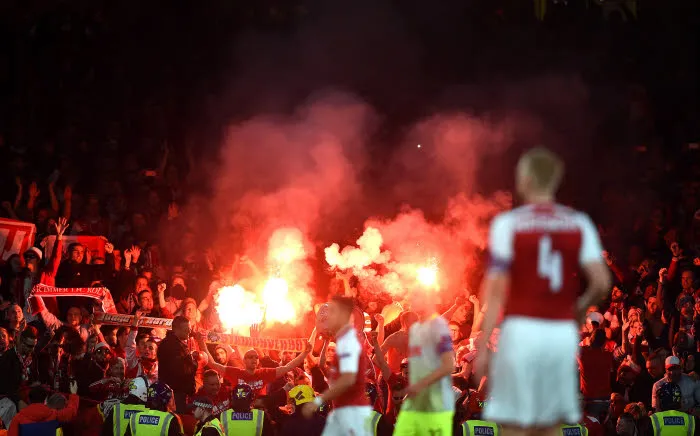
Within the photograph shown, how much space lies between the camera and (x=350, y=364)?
5.78 meters

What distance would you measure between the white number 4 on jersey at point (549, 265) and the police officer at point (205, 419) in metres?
3.77

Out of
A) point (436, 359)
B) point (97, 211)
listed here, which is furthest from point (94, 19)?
point (436, 359)

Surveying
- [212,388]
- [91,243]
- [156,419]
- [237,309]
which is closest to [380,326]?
[237,309]

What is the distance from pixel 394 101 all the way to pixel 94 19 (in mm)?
6234

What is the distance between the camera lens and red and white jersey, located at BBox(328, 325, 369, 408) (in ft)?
19.0

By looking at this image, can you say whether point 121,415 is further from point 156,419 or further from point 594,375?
point 594,375

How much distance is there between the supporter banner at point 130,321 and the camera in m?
10.7

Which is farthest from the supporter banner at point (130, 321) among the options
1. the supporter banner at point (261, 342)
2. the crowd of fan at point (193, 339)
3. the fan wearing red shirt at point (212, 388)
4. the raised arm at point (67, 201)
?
the raised arm at point (67, 201)

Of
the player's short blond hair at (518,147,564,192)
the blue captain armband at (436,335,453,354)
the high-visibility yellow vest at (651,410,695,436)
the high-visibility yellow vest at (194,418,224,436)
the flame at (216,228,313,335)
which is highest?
the flame at (216,228,313,335)

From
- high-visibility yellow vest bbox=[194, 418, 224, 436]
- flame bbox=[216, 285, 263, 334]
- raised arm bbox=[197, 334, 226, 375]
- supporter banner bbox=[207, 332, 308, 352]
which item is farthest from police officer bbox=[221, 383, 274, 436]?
flame bbox=[216, 285, 263, 334]

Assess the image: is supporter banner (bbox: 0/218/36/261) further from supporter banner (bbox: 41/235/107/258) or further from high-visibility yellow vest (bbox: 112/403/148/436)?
high-visibility yellow vest (bbox: 112/403/148/436)

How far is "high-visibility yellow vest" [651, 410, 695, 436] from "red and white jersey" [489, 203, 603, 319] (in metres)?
3.92

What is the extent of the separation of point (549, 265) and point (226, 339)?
294 inches

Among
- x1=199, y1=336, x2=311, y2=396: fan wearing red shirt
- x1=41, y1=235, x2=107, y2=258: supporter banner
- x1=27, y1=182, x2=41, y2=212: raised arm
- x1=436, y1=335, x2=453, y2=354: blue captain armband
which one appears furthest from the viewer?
x1=27, y1=182, x2=41, y2=212: raised arm
